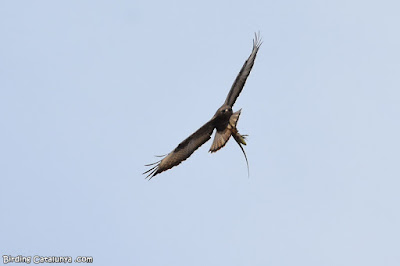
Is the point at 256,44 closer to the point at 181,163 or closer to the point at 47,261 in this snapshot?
the point at 181,163

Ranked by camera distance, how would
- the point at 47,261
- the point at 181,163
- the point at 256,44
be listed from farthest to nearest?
the point at 256,44, the point at 181,163, the point at 47,261

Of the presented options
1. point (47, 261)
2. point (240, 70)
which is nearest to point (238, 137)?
point (240, 70)

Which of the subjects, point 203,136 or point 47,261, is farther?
point 203,136

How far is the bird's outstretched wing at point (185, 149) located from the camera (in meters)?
18.4

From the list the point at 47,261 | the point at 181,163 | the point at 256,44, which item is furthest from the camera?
the point at 256,44

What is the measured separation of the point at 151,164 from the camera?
18438 mm

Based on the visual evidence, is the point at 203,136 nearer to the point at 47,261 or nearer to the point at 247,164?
the point at 247,164

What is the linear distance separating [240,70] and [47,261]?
7.07m

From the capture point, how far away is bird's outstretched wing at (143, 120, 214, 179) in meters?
18.4

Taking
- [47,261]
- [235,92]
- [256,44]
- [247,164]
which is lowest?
[47,261]

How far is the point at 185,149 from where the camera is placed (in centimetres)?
1859

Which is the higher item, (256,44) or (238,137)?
(256,44)

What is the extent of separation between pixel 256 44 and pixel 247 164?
3.77 m

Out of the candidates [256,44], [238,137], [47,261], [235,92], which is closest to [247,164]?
[238,137]
